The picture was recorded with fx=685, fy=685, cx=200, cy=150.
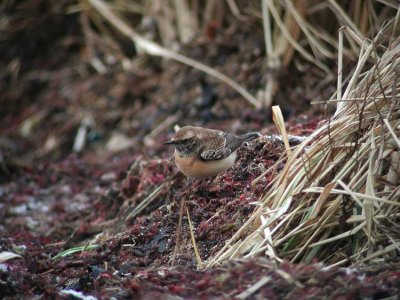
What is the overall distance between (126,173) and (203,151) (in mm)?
2038

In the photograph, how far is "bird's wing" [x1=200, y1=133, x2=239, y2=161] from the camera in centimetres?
574

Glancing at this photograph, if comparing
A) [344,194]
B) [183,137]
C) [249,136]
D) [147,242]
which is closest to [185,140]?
[183,137]

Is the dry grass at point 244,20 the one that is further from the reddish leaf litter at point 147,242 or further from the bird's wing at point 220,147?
the reddish leaf litter at point 147,242

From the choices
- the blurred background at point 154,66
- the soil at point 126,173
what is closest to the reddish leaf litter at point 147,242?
the soil at point 126,173

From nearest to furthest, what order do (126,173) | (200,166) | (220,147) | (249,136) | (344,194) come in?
(344,194)
(200,166)
(220,147)
(249,136)
(126,173)

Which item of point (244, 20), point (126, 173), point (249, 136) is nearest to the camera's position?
point (249, 136)

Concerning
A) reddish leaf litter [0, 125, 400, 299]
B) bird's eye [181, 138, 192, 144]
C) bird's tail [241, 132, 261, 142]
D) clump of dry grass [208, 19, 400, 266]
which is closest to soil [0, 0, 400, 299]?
reddish leaf litter [0, 125, 400, 299]

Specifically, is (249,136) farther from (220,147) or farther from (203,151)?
(203,151)

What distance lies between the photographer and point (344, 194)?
442cm

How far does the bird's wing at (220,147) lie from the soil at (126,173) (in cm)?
20

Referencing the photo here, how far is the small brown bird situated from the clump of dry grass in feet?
3.19

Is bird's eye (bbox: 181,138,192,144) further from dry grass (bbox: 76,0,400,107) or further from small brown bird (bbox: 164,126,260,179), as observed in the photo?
dry grass (bbox: 76,0,400,107)

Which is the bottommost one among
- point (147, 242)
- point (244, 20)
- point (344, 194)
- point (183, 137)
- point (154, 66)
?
point (154, 66)

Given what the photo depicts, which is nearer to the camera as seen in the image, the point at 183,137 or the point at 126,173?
the point at 183,137
